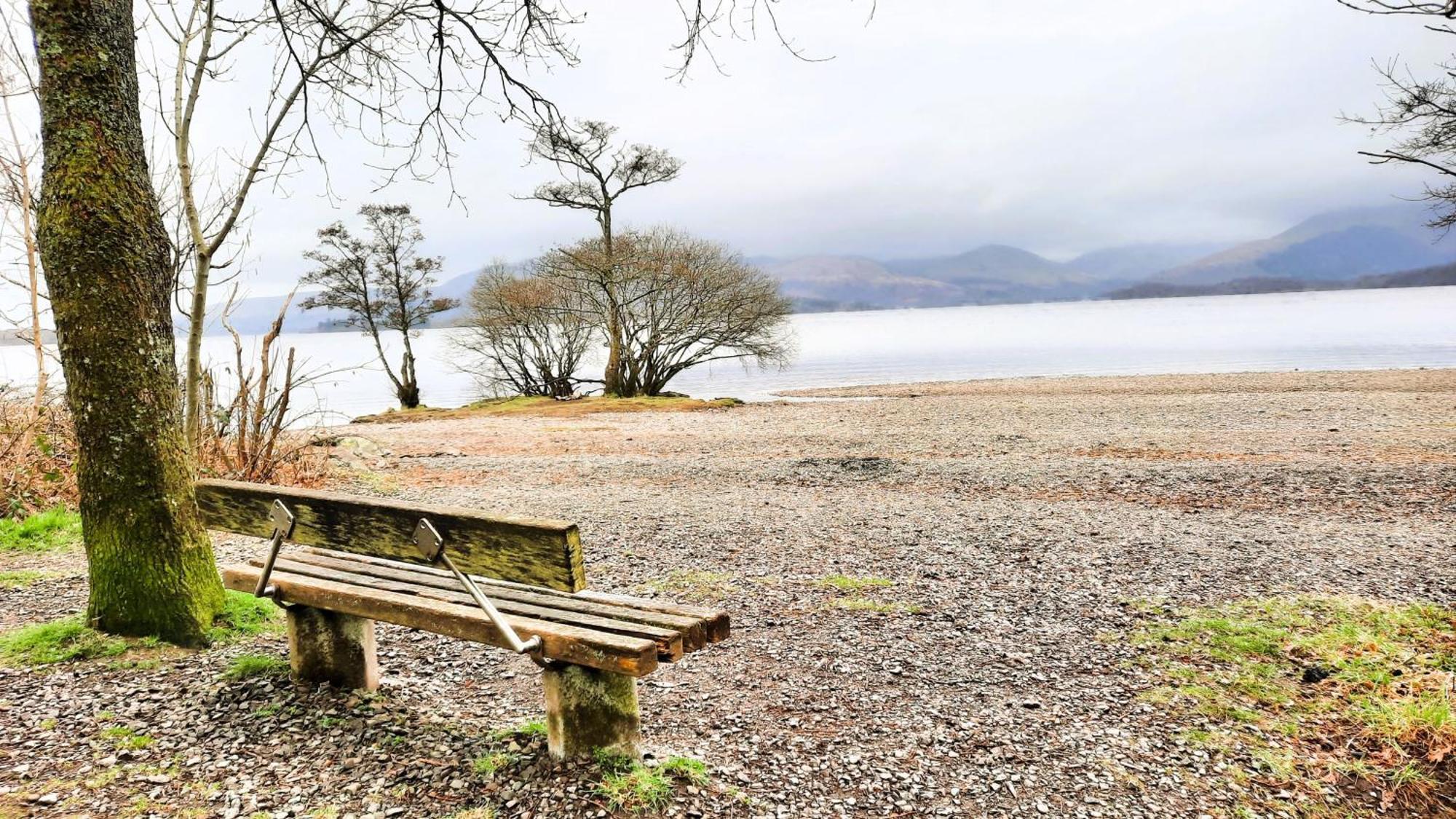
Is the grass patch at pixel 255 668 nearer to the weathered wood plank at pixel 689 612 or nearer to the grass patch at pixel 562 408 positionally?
the weathered wood plank at pixel 689 612

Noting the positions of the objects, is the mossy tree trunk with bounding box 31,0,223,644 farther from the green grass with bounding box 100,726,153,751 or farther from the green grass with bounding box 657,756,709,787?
the green grass with bounding box 657,756,709,787

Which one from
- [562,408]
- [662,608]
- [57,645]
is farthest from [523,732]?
[562,408]

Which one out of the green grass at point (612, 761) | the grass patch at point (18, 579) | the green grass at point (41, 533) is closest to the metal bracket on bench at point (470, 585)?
the green grass at point (612, 761)

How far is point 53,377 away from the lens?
884 cm

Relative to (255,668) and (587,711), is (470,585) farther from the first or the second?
(255,668)

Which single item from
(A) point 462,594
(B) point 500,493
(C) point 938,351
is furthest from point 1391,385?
(C) point 938,351

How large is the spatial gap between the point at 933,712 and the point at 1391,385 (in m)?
28.9

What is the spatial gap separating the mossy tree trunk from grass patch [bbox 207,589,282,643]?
0.35ft

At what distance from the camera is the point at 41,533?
662cm

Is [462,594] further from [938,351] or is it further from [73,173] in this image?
[938,351]

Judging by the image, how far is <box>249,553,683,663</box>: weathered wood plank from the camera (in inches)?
106

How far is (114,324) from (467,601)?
209 cm

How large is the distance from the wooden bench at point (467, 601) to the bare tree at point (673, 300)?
2478cm

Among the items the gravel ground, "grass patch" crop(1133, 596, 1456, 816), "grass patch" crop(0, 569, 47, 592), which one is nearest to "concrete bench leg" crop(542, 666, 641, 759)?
the gravel ground
